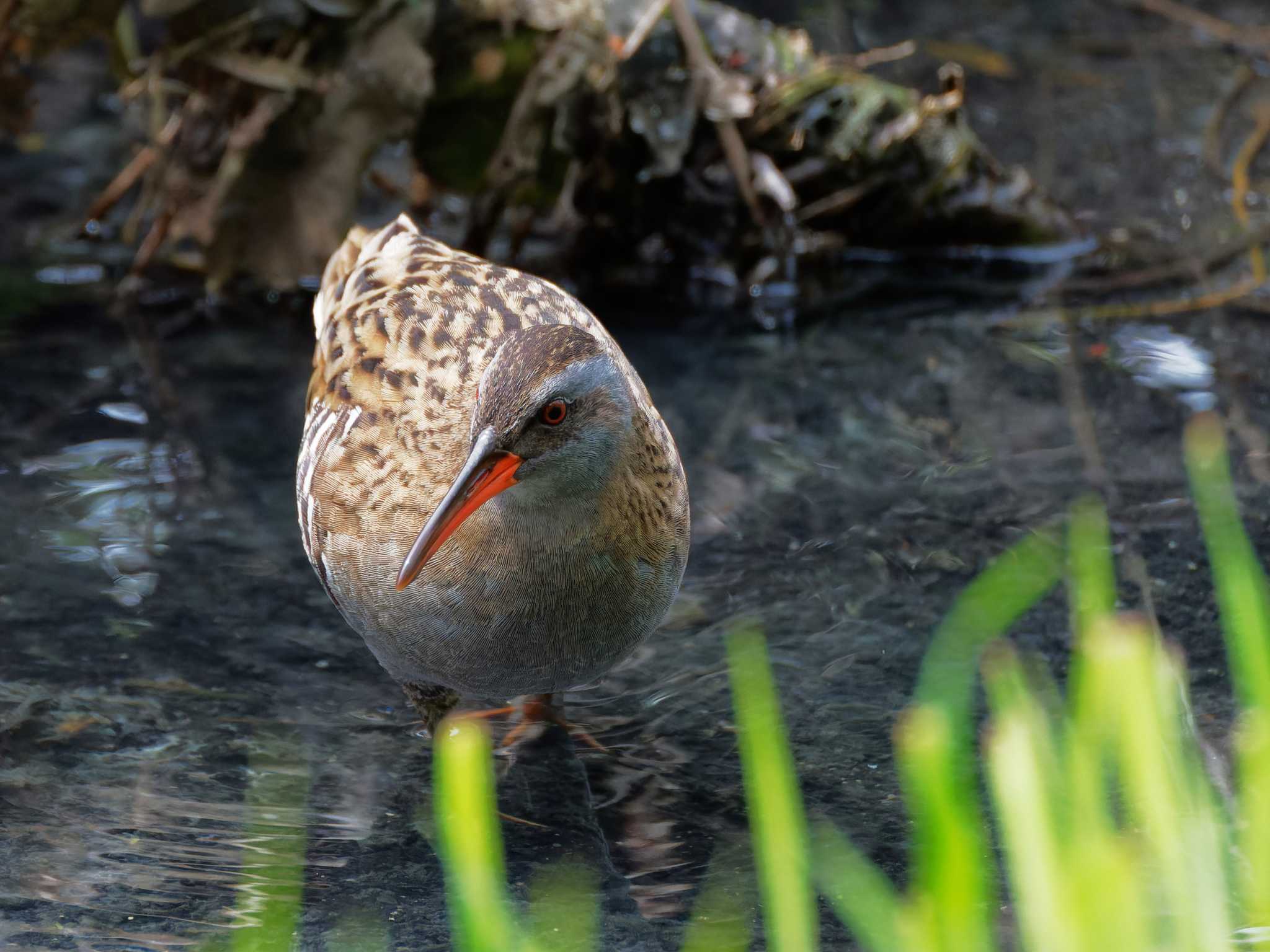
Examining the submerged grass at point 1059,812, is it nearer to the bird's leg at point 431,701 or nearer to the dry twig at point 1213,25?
the bird's leg at point 431,701

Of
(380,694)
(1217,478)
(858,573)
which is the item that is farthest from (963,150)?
(1217,478)

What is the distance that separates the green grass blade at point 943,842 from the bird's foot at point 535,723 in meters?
2.98

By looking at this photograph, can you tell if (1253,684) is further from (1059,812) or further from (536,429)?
(536,429)

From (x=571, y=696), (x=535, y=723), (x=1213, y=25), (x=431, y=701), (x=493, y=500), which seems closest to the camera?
(x=493, y=500)

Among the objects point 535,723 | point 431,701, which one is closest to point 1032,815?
point 431,701

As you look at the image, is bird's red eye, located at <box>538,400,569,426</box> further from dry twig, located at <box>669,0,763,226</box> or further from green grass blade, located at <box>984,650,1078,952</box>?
dry twig, located at <box>669,0,763,226</box>

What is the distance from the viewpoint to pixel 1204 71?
8461 millimetres

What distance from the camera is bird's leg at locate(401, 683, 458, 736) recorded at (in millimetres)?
3928

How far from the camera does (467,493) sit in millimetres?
3217

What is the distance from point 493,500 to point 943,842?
7.81 ft

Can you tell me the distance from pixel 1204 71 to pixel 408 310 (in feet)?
20.4

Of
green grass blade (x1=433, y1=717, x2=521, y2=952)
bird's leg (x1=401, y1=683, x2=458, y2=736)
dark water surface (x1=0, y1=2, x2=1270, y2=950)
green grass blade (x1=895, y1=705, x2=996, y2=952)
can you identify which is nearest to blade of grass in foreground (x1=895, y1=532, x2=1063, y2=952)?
green grass blade (x1=895, y1=705, x2=996, y2=952)

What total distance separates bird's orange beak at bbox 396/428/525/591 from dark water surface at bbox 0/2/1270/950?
64 cm

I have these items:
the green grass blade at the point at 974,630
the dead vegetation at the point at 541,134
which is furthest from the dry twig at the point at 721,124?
the green grass blade at the point at 974,630
